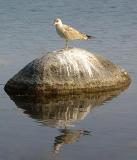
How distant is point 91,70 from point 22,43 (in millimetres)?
7166

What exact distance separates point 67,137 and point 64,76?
404cm

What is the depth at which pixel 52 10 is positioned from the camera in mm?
35688

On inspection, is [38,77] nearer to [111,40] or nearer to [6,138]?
[6,138]

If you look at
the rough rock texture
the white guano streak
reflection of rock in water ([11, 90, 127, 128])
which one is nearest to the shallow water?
reflection of rock in water ([11, 90, 127, 128])

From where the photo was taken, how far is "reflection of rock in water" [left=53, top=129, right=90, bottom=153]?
38.7 feet

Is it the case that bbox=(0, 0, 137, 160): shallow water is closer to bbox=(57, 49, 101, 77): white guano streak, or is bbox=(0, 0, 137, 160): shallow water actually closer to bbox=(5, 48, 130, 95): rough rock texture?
bbox=(5, 48, 130, 95): rough rock texture

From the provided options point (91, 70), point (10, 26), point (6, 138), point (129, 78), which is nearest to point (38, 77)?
point (91, 70)

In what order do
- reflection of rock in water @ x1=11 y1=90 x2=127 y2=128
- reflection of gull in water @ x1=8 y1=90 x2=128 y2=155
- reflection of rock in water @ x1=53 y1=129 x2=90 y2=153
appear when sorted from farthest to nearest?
1. reflection of rock in water @ x1=11 y1=90 x2=127 y2=128
2. reflection of gull in water @ x1=8 y1=90 x2=128 y2=155
3. reflection of rock in water @ x1=53 y1=129 x2=90 y2=153

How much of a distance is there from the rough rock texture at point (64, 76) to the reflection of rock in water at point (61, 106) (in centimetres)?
28

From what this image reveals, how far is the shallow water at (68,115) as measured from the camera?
1143 centimetres

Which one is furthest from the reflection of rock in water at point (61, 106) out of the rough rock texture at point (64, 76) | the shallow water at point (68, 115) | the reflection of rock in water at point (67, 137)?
the reflection of rock in water at point (67, 137)

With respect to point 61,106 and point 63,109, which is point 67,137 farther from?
point 61,106

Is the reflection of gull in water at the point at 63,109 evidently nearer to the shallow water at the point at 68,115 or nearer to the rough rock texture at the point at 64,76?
the shallow water at the point at 68,115

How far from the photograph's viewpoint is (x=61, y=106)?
14.9m
